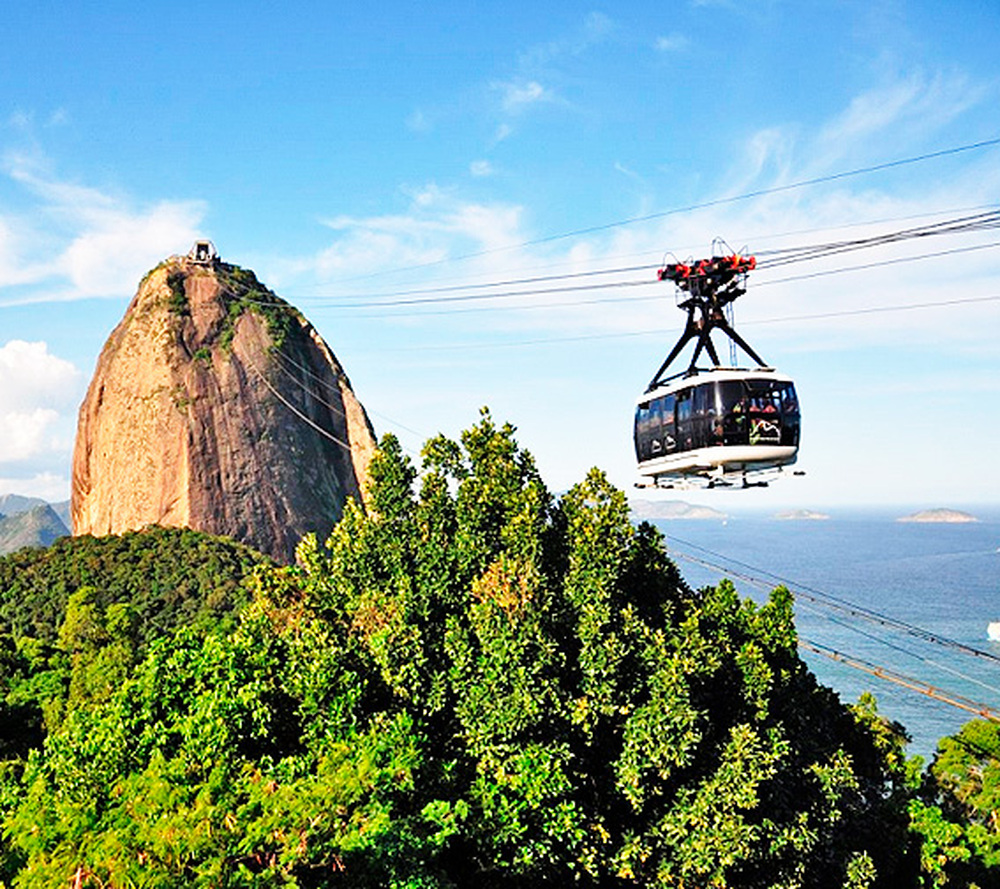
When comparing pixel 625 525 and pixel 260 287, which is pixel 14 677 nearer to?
pixel 625 525

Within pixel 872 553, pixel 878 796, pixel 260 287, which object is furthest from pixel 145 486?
pixel 872 553

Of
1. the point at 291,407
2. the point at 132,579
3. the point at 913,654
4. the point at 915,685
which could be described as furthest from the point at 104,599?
the point at 913,654

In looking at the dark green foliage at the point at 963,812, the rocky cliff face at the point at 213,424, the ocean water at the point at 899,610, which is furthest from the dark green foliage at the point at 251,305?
the dark green foliage at the point at 963,812

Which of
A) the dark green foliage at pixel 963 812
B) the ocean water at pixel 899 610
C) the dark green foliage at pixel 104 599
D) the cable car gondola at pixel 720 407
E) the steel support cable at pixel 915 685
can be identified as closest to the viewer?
the cable car gondola at pixel 720 407

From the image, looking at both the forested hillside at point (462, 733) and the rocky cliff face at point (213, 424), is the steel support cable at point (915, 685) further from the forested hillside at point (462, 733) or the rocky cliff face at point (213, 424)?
the rocky cliff face at point (213, 424)

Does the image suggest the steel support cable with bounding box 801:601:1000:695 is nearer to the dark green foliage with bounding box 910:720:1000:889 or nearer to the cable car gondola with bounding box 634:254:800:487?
the dark green foliage with bounding box 910:720:1000:889

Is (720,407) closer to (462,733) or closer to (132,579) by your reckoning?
(462,733)

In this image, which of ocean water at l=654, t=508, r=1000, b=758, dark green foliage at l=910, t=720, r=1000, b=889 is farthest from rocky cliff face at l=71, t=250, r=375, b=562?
dark green foliage at l=910, t=720, r=1000, b=889
